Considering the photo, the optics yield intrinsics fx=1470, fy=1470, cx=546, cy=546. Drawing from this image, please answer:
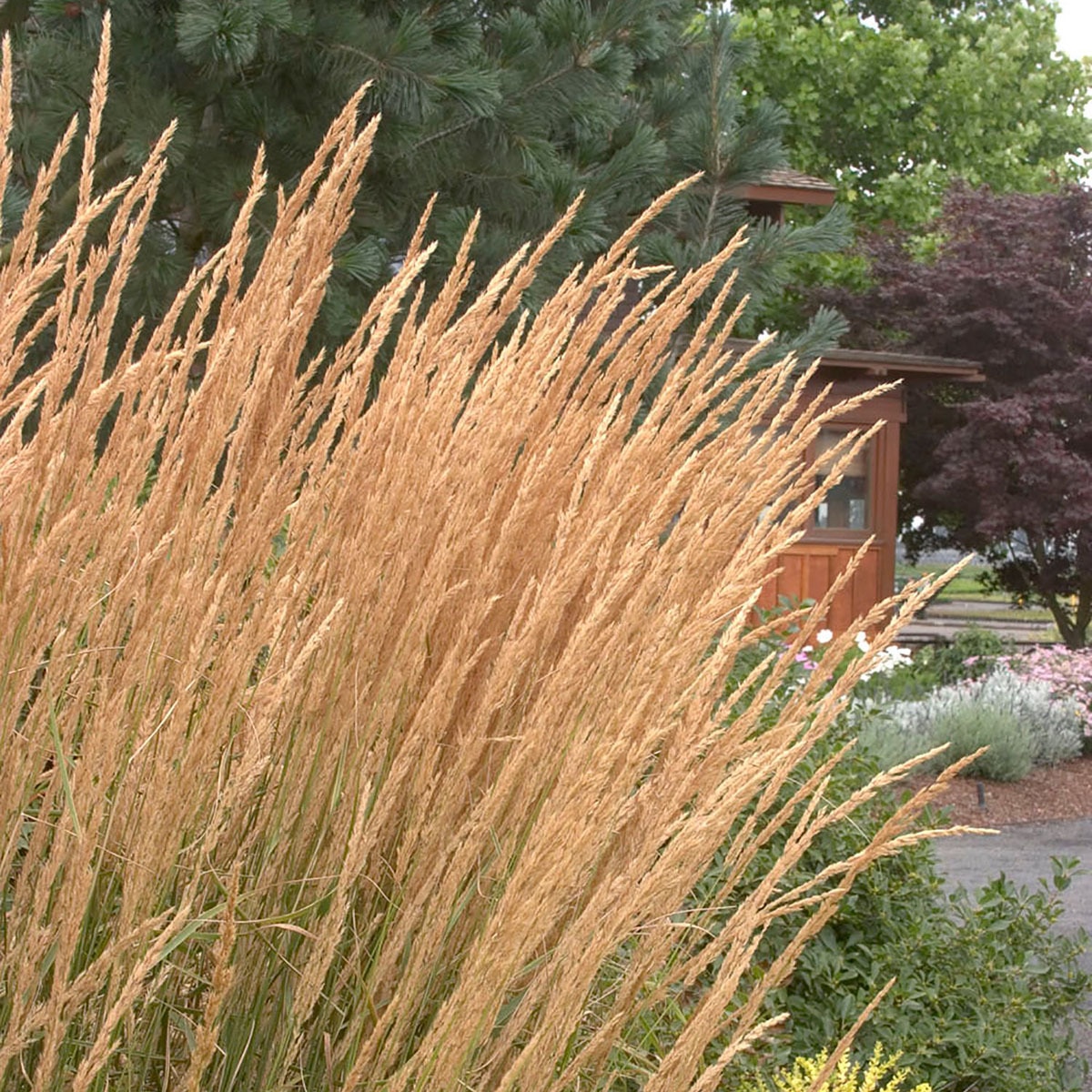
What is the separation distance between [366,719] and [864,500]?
14999mm

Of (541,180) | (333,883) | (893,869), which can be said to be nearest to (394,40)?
(541,180)

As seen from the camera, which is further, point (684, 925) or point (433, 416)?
point (433, 416)

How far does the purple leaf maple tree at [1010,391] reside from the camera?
49.4 feet

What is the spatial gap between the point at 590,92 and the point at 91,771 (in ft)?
16.2

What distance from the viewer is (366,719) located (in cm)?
158

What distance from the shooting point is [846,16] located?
991 inches

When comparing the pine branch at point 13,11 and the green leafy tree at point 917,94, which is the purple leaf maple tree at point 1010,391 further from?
the pine branch at point 13,11

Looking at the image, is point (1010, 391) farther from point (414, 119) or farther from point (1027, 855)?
point (414, 119)

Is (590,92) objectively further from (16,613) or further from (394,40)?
(16,613)

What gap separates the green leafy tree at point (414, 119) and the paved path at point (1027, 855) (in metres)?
2.71

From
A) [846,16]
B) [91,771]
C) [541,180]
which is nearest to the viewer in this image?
[91,771]

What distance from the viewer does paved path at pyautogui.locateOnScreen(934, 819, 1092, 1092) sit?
A: 21.6 ft

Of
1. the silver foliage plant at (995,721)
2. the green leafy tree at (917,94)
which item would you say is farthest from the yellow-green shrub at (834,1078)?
the green leafy tree at (917,94)

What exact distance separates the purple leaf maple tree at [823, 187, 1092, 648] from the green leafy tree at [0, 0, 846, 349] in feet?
30.5
